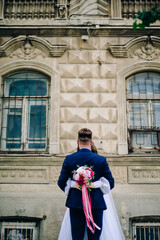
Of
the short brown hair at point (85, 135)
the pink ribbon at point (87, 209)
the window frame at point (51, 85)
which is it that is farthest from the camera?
the window frame at point (51, 85)

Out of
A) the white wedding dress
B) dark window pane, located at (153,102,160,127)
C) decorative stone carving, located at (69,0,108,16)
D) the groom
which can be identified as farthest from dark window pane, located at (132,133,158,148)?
decorative stone carving, located at (69,0,108,16)

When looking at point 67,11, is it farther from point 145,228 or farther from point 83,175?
point 145,228

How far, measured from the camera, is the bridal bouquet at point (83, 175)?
338 centimetres

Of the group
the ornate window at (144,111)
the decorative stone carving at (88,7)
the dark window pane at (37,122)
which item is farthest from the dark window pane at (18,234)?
the decorative stone carving at (88,7)

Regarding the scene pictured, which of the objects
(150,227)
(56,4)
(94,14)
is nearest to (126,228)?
(150,227)

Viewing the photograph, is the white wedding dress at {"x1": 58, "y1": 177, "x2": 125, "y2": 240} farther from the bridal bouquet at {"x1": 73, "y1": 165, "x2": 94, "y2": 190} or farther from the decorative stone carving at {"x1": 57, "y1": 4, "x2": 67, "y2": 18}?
the decorative stone carving at {"x1": 57, "y1": 4, "x2": 67, "y2": 18}

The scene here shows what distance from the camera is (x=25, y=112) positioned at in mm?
6512

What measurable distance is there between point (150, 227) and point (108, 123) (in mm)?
2577

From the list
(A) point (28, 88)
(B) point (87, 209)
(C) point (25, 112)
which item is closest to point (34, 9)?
(A) point (28, 88)

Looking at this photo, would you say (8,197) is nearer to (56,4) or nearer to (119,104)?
(119,104)

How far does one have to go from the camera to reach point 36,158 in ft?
19.5

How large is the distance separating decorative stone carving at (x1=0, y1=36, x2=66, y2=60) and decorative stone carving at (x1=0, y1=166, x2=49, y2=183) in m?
2.88

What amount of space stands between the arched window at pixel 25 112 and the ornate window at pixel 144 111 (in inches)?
88.3

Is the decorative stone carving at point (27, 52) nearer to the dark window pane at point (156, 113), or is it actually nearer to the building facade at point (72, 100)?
the building facade at point (72, 100)
